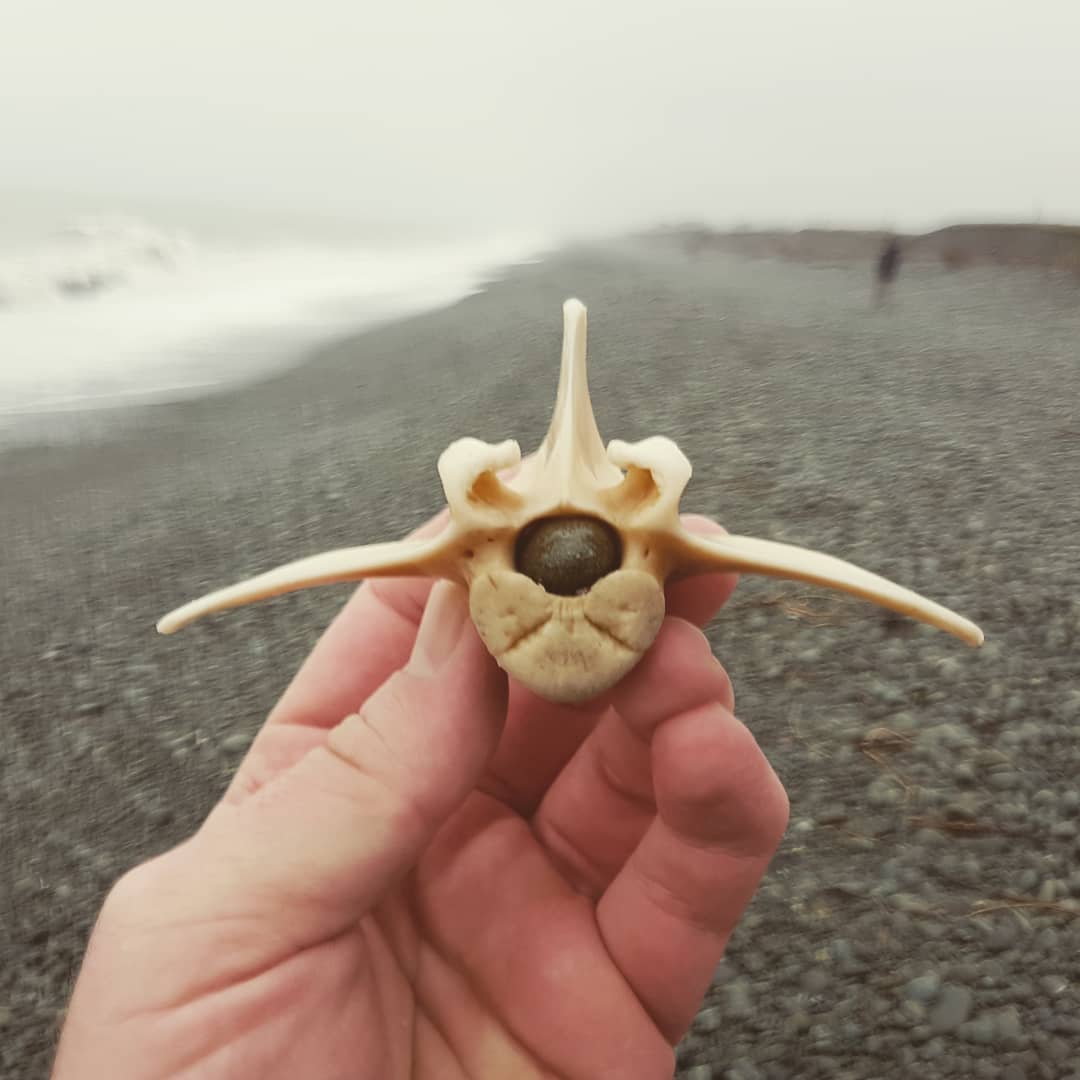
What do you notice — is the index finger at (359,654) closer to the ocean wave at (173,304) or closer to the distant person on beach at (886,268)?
the ocean wave at (173,304)

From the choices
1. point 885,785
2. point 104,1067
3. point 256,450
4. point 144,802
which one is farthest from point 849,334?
point 104,1067

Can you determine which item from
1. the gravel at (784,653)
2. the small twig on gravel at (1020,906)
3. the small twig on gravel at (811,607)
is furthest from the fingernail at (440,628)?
the small twig on gravel at (811,607)

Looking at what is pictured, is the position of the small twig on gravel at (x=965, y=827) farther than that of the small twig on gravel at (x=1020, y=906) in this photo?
Yes

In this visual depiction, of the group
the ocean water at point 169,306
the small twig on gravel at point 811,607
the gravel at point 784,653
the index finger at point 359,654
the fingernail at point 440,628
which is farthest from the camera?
the ocean water at point 169,306

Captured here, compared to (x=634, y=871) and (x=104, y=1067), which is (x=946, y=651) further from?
(x=104, y=1067)

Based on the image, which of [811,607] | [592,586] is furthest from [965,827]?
[592,586]

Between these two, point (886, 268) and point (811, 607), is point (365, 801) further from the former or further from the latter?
point (886, 268)

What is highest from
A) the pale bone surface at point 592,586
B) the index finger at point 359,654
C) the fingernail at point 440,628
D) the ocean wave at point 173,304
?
the pale bone surface at point 592,586

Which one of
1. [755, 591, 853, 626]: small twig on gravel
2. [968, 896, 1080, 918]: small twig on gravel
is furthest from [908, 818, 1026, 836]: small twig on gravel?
[755, 591, 853, 626]: small twig on gravel

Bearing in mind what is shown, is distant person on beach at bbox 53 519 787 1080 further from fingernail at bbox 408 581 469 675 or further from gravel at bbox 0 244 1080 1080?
gravel at bbox 0 244 1080 1080
